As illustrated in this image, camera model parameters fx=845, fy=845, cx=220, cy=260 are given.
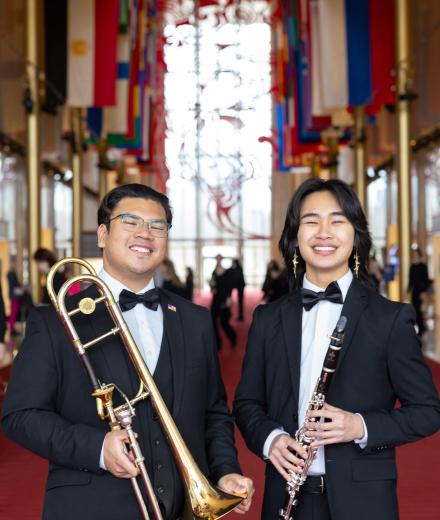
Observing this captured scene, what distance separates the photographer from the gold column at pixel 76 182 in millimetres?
20062

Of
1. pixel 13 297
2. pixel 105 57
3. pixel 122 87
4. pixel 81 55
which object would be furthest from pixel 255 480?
pixel 122 87

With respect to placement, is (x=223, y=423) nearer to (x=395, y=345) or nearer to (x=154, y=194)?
(x=395, y=345)

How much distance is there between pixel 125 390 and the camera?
2490mm

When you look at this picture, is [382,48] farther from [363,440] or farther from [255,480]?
[363,440]

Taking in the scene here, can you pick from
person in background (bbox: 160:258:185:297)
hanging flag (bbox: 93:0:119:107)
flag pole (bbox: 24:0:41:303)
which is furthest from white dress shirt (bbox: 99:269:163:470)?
flag pole (bbox: 24:0:41:303)

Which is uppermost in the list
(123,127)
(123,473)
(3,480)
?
(123,127)

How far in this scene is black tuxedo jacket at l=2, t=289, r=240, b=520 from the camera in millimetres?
2357

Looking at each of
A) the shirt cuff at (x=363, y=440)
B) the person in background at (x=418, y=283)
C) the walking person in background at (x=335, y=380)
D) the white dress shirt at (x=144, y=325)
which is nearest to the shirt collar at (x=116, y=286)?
the white dress shirt at (x=144, y=325)

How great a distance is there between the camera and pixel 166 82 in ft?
131

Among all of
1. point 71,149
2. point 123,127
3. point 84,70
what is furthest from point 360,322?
point 71,149

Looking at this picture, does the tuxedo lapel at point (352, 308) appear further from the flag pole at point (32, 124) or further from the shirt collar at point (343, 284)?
the flag pole at point (32, 124)

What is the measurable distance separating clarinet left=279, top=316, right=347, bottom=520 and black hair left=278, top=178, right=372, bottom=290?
38cm

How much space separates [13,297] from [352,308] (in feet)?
43.8

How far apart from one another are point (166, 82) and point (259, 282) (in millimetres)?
11315
